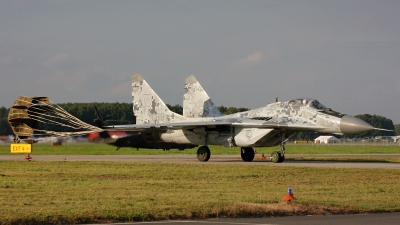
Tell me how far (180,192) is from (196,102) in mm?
19439

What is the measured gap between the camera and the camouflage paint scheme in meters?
31.2

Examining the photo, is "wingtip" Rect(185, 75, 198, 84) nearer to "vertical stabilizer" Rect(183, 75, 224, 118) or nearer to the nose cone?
"vertical stabilizer" Rect(183, 75, 224, 118)

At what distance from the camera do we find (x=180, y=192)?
1825 centimetres

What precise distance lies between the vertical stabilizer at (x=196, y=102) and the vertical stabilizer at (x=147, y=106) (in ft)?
2.55

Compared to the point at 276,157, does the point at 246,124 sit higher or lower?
higher

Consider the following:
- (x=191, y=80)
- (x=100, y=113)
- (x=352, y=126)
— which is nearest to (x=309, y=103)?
(x=352, y=126)

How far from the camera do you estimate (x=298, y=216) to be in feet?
45.7

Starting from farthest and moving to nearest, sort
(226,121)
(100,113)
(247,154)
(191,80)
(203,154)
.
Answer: (100,113) < (191,80) < (247,154) < (203,154) < (226,121)

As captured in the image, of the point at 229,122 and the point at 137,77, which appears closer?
the point at 229,122

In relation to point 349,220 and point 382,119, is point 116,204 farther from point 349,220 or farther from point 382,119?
point 382,119

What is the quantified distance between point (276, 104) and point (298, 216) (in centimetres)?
1953

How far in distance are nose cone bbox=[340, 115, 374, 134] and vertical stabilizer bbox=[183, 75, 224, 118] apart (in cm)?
885

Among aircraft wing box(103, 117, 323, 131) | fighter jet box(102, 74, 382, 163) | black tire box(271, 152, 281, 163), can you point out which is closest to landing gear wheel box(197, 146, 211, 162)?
fighter jet box(102, 74, 382, 163)

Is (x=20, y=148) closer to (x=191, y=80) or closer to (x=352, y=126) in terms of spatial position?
(x=191, y=80)
